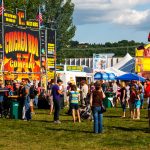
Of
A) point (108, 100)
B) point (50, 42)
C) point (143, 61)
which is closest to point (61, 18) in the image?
point (143, 61)

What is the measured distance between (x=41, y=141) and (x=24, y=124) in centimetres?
482

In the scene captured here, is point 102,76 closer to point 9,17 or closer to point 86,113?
point 9,17

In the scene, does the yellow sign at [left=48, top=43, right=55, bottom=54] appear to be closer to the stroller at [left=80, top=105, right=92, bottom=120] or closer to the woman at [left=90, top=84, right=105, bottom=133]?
the stroller at [left=80, top=105, right=92, bottom=120]

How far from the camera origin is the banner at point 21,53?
3381cm

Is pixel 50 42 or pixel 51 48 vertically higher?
pixel 50 42

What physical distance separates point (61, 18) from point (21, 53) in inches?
1499

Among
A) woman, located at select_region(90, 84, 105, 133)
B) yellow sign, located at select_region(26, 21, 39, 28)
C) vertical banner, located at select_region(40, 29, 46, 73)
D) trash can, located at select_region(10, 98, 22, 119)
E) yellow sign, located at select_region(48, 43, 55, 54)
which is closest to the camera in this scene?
woman, located at select_region(90, 84, 105, 133)

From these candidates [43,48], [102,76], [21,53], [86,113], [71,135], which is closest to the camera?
[71,135]

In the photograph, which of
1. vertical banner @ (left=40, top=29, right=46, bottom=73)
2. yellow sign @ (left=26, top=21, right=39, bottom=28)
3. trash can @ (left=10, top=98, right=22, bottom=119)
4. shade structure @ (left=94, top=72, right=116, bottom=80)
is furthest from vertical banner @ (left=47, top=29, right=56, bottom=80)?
trash can @ (left=10, top=98, right=22, bottom=119)

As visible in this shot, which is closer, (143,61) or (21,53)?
(21,53)

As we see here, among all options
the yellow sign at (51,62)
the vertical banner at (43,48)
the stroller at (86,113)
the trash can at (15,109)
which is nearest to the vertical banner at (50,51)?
the yellow sign at (51,62)

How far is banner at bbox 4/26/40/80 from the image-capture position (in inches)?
1331

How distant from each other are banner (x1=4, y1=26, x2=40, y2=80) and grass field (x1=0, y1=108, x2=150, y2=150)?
589 inches

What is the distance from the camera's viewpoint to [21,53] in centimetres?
3512
